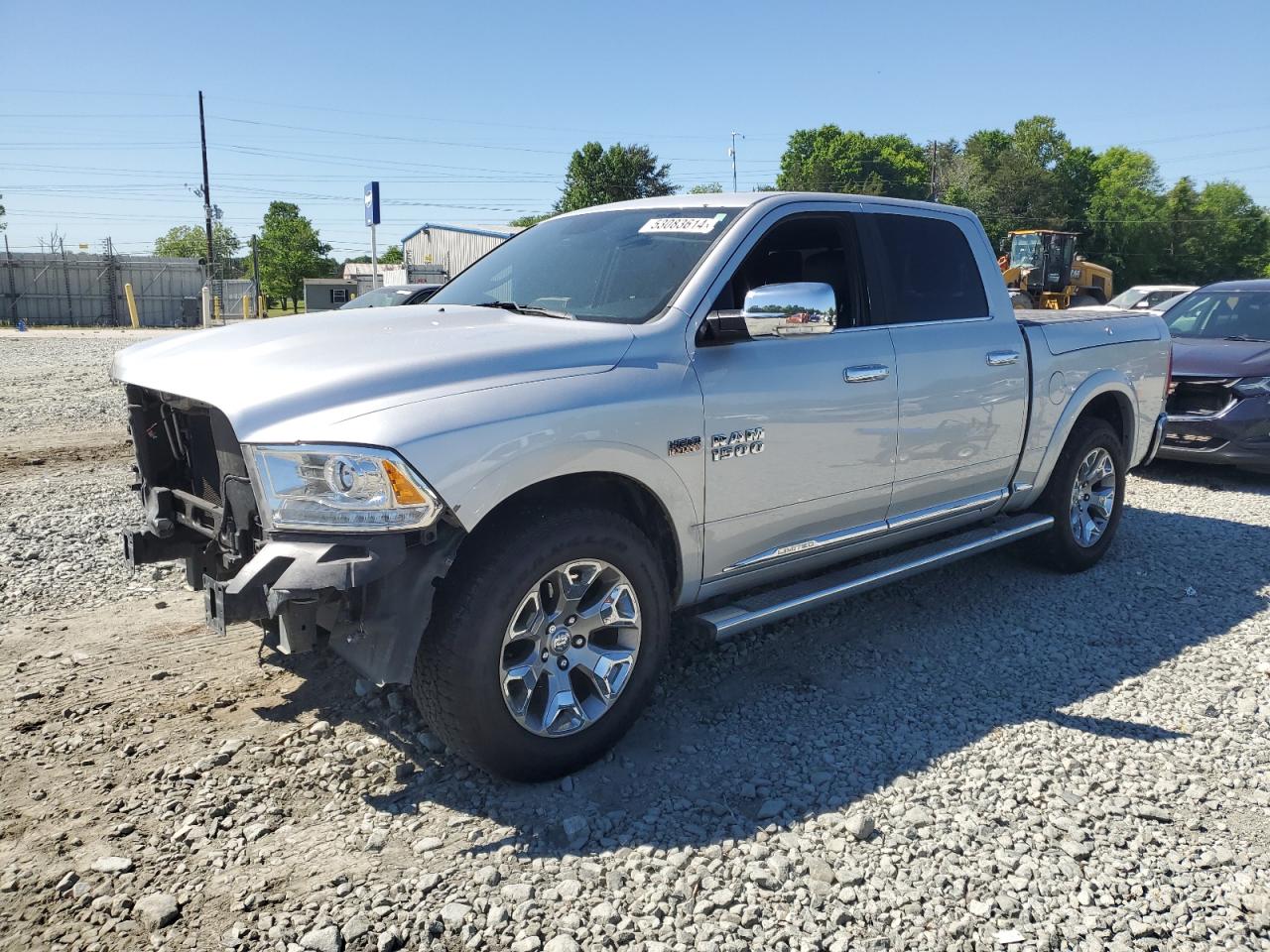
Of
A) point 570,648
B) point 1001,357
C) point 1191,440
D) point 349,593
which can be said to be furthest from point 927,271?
point 1191,440

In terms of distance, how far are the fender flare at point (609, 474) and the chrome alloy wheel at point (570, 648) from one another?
1.01 feet

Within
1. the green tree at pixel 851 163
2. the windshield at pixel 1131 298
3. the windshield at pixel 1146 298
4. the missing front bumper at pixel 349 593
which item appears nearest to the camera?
the missing front bumper at pixel 349 593

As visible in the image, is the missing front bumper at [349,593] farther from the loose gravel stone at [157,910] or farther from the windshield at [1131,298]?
the windshield at [1131,298]

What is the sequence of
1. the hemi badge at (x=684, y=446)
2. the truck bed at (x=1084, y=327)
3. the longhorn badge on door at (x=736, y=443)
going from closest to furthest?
the hemi badge at (x=684, y=446) < the longhorn badge on door at (x=736, y=443) < the truck bed at (x=1084, y=327)

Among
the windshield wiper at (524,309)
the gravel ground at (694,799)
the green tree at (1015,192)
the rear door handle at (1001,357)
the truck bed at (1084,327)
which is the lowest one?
the gravel ground at (694,799)

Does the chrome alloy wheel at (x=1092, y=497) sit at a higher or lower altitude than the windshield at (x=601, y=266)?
lower

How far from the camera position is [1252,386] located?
8.12 meters

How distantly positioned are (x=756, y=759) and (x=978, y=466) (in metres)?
2.15

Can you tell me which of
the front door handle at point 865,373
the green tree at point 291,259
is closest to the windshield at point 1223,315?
the front door handle at point 865,373

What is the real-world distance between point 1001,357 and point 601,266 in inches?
85.7

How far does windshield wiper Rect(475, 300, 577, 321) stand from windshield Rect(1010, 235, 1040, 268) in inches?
1418

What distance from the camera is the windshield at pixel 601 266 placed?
3805mm

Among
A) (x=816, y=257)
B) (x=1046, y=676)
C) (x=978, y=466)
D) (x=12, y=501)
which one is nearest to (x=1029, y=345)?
(x=978, y=466)

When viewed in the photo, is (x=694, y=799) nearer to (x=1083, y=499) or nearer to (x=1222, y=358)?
(x=1083, y=499)
